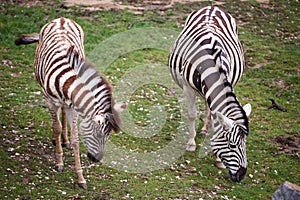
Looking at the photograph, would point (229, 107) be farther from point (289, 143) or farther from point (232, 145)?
point (289, 143)

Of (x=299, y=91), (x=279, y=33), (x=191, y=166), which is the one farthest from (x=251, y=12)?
(x=191, y=166)

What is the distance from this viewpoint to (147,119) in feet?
33.8

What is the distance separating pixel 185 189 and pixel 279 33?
7.59 metres

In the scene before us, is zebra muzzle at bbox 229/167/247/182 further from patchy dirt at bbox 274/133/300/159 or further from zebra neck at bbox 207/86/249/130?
patchy dirt at bbox 274/133/300/159

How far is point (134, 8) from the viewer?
49.6 ft

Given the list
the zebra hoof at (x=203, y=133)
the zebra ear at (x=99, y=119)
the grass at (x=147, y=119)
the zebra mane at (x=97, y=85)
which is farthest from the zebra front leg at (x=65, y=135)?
the zebra hoof at (x=203, y=133)

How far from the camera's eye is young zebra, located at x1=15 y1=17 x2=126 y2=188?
24.0 feet

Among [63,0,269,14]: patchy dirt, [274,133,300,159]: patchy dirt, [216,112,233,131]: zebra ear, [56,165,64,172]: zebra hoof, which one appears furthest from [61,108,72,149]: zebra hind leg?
[63,0,269,14]: patchy dirt

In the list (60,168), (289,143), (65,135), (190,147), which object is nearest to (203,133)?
(190,147)

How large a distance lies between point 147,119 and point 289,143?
2592 mm

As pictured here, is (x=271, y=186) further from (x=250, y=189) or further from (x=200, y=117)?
(x=200, y=117)

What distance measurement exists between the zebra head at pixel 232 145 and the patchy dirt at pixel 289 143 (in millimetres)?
1842

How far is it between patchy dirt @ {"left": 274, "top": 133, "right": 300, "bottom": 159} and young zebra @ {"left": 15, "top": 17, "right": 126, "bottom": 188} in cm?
364

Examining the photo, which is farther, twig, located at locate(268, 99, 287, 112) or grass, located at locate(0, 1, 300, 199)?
twig, located at locate(268, 99, 287, 112)
